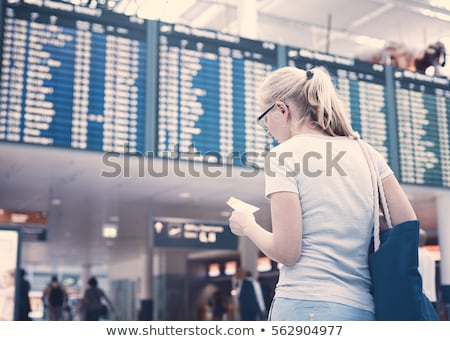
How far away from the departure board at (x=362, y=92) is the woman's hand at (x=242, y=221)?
16.8 feet

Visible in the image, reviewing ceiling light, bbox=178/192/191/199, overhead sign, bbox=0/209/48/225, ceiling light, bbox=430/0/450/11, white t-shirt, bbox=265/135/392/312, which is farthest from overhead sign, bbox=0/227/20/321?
ceiling light, bbox=430/0/450/11

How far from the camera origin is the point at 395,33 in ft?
26.3

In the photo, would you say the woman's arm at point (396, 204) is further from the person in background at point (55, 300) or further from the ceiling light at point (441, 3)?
the person in background at point (55, 300)

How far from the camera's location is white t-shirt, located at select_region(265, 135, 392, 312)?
1196mm

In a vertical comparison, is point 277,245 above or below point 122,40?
below

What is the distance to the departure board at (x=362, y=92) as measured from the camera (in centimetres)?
638

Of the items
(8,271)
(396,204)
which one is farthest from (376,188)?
(8,271)

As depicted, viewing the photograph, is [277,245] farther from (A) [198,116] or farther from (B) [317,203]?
(A) [198,116]

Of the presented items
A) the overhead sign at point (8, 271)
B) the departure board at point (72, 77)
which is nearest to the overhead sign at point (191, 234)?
the departure board at point (72, 77)

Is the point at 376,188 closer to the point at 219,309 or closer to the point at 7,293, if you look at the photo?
the point at 7,293

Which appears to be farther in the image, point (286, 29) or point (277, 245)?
point (286, 29)

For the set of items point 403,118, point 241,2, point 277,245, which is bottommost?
point 277,245

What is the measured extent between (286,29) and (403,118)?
206 centimetres
